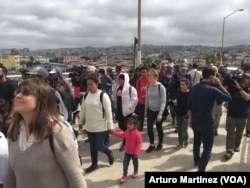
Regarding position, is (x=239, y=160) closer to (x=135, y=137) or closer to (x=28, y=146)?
(x=135, y=137)

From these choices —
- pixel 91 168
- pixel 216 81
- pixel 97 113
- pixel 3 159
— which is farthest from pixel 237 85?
pixel 3 159

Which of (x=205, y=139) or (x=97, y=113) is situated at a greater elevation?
(x=97, y=113)

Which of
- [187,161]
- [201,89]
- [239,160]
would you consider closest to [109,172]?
[187,161]

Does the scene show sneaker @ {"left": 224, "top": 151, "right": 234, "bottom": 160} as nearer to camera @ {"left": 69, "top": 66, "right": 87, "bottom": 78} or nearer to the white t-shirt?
camera @ {"left": 69, "top": 66, "right": 87, "bottom": 78}

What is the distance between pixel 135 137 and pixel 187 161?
1499mm

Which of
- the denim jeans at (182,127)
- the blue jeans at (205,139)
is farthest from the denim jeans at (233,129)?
the blue jeans at (205,139)

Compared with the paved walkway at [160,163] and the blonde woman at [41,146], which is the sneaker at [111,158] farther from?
the blonde woman at [41,146]

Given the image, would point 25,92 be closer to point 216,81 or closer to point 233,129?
point 216,81

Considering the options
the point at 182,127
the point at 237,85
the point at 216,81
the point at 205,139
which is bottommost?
the point at 182,127

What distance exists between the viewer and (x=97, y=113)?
5.21m

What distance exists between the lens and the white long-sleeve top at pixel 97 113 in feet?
17.0

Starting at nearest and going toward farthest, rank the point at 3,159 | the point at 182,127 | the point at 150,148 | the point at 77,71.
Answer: the point at 3,159, the point at 150,148, the point at 182,127, the point at 77,71
